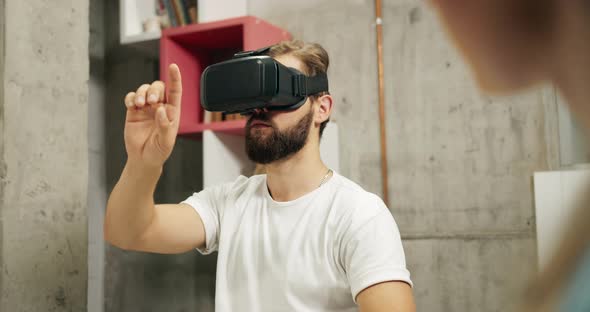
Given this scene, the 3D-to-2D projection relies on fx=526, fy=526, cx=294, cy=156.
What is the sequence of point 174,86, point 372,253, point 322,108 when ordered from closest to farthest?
point 174,86 < point 372,253 < point 322,108

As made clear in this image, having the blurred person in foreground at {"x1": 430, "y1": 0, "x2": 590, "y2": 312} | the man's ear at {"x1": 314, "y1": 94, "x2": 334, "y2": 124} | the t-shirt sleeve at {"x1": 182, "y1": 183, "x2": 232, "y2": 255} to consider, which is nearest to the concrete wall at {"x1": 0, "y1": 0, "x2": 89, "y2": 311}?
the t-shirt sleeve at {"x1": 182, "y1": 183, "x2": 232, "y2": 255}

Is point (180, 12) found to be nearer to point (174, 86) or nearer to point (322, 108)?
point (322, 108)

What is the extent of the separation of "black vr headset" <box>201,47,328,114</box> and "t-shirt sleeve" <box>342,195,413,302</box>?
35 centimetres

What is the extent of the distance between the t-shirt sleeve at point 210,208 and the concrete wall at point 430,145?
64cm

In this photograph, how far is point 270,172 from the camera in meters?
1.45

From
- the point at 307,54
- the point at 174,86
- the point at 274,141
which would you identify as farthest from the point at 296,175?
the point at 174,86

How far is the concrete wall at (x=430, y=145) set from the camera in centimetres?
175

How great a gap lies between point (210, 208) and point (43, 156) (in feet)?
1.55

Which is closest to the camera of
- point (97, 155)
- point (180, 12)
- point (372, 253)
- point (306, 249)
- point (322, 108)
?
point (372, 253)

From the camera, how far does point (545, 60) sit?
36cm

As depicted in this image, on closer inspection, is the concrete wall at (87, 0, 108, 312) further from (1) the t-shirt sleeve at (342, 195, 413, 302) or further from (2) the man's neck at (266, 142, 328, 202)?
(1) the t-shirt sleeve at (342, 195, 413, 302)

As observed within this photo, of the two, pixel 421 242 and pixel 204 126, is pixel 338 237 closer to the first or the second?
pixel 421 242

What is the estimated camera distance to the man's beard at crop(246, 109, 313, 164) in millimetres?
1377

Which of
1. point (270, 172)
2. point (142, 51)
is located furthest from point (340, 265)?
point (142, 51)
